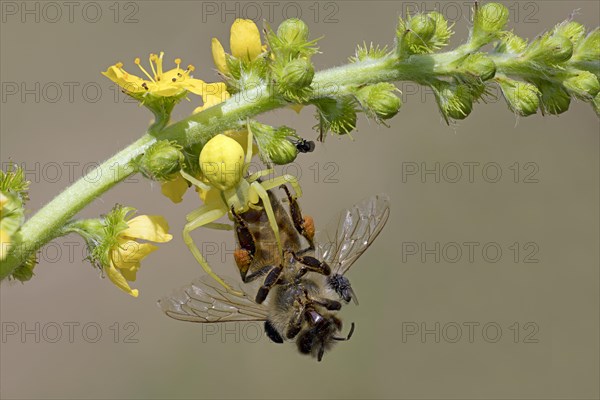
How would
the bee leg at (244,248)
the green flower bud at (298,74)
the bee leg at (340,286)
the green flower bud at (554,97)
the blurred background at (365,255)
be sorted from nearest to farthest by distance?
the green flower bud at (298,74) < the green flower bud at (554,97) < the bee leg at (244,248) < the bee leg at (340,286) < the blurred background at (365,255)

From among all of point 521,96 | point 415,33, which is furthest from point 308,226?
point 521,96

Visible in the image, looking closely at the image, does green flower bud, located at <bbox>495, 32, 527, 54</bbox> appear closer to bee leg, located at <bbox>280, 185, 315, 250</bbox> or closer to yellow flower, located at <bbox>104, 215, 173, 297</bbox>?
bee leg, located at <bbox>280, 185, 315, 250</bbox>

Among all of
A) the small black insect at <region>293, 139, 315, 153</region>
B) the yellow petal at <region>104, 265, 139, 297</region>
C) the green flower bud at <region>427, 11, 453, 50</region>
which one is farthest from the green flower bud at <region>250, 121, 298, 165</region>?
the yellow petal at <region>104, 265, 139, 297</region>

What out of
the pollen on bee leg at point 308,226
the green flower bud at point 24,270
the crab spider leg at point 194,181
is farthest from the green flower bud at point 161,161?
the pollen on bee leg at point 308,226

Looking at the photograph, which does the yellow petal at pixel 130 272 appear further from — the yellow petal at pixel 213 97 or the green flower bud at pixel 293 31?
the green flower bud at pixel 293 31

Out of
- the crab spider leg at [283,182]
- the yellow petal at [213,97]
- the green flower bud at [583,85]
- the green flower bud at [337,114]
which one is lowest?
the crab spider leg at [283,182]

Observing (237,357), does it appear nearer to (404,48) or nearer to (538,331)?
(538,331)
